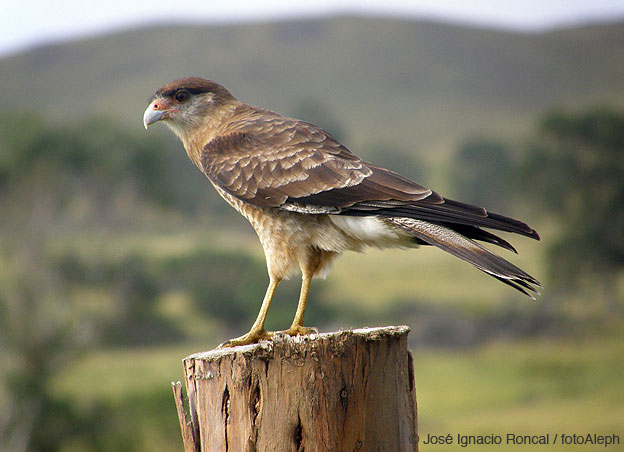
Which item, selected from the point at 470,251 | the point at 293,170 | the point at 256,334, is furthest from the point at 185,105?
the point at 470,251

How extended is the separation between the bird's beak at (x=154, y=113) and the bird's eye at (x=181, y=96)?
0.17 metres

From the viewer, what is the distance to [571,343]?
47656mm

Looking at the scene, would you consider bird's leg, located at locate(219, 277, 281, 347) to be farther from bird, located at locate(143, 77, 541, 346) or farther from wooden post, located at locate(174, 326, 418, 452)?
wooden post, located at locate(174, 326, 418, 452)

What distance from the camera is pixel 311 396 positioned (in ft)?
13.5

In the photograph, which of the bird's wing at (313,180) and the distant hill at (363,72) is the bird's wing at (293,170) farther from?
the distant hill at (363,72)

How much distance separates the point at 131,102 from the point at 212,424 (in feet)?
380

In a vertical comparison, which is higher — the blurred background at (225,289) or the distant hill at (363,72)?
the distant hill at (363,72)

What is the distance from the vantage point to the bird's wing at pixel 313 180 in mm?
4938

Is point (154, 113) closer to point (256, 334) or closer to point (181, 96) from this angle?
point (181, 96)

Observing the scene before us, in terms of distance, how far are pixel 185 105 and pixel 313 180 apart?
1.95 metres

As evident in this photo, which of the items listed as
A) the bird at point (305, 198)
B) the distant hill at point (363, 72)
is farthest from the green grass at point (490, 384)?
the distant hill at point (363, 72)

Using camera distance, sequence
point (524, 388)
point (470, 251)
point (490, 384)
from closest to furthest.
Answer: point (470, 251), point (490, 384), point (524, 388)

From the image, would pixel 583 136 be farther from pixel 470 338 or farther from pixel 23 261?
pixel 23 261

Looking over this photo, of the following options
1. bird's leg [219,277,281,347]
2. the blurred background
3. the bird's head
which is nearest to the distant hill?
the blurred background
